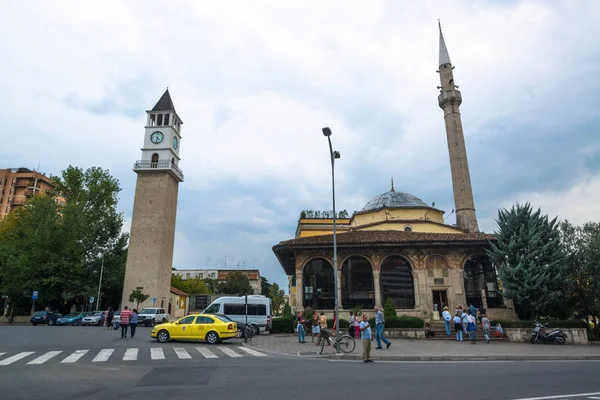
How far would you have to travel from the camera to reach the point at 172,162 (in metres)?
49.3

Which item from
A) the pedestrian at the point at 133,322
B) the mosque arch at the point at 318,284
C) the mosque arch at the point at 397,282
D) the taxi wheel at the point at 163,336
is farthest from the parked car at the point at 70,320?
the mosque arch at the point at 397,282

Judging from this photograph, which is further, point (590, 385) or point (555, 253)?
point (555, 253)

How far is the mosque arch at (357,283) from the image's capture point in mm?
25766

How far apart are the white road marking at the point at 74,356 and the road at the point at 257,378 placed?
0.09 feet

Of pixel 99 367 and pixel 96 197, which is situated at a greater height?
pixel 96 197

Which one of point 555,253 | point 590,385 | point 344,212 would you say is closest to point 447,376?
point 590,385

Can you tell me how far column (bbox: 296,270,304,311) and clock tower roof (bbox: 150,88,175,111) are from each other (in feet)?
121

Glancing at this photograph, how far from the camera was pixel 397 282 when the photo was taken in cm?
2600

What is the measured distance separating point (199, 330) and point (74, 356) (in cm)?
537

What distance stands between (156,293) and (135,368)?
35.2 meters

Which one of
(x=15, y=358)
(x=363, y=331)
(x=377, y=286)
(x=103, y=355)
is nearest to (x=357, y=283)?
(x=377, y=286)

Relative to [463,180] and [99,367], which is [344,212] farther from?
[99,367]

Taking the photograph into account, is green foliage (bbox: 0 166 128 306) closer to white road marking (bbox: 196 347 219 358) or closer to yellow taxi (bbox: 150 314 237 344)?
yellow taxi (bbox: 150 314 237 344)

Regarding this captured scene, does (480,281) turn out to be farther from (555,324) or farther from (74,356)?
(74,356)
